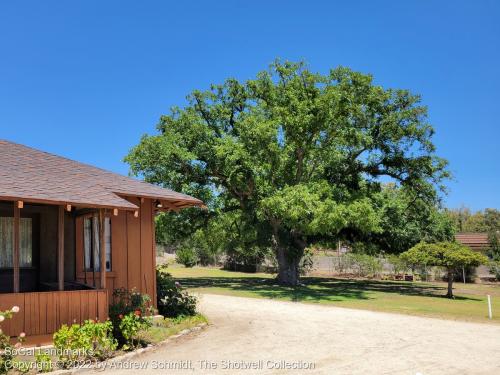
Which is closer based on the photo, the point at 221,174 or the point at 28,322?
the point at 28,322

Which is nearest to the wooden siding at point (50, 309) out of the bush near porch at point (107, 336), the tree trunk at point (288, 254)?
the bush near porch at point (107, 336)

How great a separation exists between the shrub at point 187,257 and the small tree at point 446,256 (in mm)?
28436

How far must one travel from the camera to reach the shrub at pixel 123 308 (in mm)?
9891

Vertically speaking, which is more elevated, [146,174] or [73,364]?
[146,174]

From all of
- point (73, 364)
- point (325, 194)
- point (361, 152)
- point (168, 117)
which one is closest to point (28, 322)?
point (73, 364)

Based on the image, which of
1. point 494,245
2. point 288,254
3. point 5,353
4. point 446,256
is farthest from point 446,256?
point 494,245

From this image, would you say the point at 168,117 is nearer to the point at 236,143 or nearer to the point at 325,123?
the point at 236,143

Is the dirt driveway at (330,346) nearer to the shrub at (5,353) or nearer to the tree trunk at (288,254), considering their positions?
the shrub at (5,353)

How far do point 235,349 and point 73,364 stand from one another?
120 inches

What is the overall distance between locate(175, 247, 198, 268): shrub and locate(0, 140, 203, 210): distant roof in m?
35.2

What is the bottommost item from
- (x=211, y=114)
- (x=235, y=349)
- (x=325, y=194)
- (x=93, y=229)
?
(x=235, y=349)

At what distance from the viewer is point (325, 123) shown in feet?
79.0

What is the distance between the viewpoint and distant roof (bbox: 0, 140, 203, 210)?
9609mm

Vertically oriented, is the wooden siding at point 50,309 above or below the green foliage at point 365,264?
above
